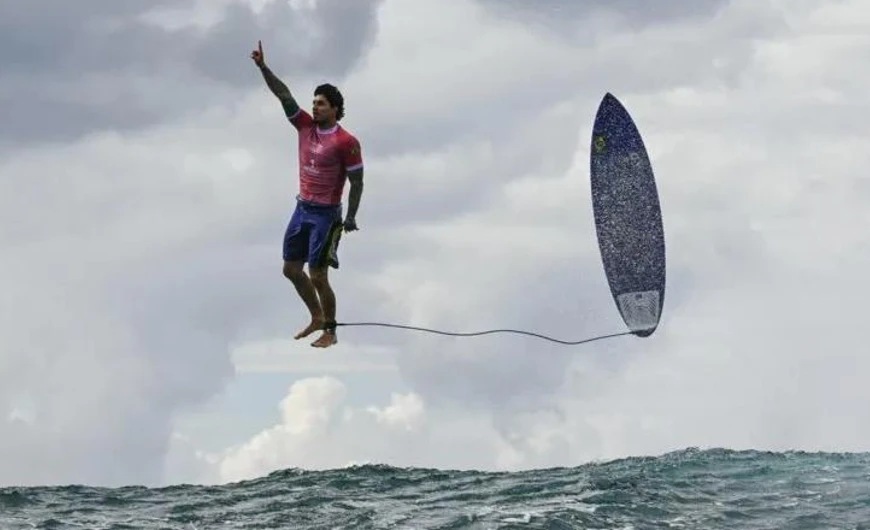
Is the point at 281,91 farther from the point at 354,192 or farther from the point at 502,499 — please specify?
the point at 502,499

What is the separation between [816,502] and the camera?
22.0m

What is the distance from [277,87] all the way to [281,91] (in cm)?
9

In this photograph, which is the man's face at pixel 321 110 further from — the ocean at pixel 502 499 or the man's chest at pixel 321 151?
the ocean at pixel 502 499

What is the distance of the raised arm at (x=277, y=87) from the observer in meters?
19.4

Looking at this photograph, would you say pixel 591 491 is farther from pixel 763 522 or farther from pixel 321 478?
pixel 321 478

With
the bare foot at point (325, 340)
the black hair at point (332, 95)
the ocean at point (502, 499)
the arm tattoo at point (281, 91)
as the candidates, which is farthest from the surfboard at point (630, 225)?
the arm tattoo at point (281, 91)

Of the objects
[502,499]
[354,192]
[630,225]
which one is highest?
[630,225]

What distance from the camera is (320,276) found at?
20.1 metres

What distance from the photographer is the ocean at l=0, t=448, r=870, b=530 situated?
20234 mm

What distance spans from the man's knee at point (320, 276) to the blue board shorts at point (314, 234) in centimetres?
8

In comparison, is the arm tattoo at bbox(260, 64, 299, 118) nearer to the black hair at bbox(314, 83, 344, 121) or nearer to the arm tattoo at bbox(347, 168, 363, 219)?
the black hair at bbox(314, 83, 344, 121)

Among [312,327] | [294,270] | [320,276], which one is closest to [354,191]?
[320,276]

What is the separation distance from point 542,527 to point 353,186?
19.9 feet

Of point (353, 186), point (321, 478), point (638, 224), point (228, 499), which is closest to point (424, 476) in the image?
point (321, 478)
